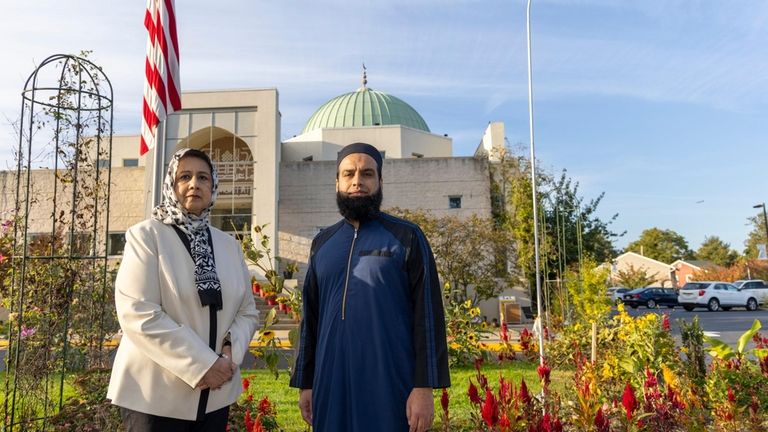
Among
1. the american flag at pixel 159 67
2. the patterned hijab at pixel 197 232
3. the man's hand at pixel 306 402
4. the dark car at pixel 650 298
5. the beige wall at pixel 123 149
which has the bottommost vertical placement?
the dark car at pixel 650 298

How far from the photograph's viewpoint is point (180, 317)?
7.51ft

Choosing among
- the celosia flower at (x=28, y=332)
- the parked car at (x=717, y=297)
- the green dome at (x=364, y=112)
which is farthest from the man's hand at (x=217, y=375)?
the parked car at (x=717, y=297)

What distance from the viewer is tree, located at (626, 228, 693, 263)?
216 feet

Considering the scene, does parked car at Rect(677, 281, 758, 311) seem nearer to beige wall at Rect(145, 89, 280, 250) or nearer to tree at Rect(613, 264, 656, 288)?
tree at Rect(613, 264, 656, 288)

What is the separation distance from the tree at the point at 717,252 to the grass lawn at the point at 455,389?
54.6m

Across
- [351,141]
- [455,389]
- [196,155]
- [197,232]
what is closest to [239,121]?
[351,141]

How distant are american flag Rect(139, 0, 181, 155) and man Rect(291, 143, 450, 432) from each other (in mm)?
4214

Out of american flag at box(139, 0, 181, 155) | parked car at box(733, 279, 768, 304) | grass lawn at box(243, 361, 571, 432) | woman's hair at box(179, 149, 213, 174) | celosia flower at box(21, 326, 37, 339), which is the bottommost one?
grass lawn at box(243, 361, 571, 432)

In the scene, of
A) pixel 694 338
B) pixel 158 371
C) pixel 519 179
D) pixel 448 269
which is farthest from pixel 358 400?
pixel 519 179

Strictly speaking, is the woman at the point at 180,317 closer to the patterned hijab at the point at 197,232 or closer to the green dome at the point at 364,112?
the patterned hijab at the point at 197,232

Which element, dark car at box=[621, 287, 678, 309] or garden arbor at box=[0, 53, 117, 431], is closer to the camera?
garden arbor at box=[0, 53, 117, 431]

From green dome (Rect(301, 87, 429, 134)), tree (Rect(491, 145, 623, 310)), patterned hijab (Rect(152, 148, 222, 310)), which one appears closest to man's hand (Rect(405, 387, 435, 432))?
patterned hijab (Rect(152, 148, 222, 310))

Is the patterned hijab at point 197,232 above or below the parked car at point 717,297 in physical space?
above

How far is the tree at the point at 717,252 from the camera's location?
2103 inches
